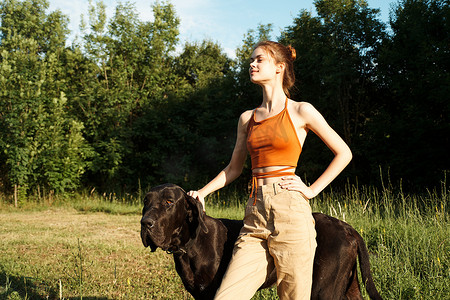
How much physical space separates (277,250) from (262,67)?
1.12 m

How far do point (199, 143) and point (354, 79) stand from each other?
20.9 ft

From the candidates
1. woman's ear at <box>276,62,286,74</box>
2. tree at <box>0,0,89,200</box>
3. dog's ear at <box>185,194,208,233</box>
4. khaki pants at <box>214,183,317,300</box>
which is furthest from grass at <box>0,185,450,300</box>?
tree at <box>0,0,89,200</box>

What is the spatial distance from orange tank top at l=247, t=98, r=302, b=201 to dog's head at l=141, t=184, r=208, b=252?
60cm

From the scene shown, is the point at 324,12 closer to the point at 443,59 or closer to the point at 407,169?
the point at 443,59

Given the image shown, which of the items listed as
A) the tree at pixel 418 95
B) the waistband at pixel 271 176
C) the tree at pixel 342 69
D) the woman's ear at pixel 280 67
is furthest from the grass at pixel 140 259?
the tree at pixel 342 69

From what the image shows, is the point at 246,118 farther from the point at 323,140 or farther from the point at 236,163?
the point at 323,140

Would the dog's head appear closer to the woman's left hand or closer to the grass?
the grass

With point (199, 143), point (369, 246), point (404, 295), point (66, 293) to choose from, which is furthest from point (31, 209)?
point (404, 295)

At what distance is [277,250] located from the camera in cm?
211

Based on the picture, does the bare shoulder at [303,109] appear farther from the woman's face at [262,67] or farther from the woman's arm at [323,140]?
the woman's face at [262,67]

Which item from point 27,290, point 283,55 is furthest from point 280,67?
point 27,290

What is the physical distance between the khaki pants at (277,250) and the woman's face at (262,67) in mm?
692

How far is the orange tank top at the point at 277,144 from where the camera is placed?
2.20 m

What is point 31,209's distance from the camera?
42.5ft
